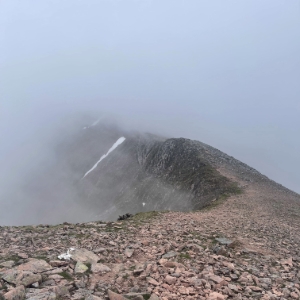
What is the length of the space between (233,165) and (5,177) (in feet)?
528

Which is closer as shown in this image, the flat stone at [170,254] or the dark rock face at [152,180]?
the flat stone at [170,254]

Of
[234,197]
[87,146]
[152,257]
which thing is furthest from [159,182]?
[87,146]

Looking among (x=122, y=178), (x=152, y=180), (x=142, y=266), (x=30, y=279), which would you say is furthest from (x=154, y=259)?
(x=122, y=178)

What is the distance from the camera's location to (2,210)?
5177 inches

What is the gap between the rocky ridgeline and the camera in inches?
259

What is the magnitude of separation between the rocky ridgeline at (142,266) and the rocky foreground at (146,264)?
0.08ft

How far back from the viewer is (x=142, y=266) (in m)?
8.34

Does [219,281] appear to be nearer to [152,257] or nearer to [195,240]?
[152,257]

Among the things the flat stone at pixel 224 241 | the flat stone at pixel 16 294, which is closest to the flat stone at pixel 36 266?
the flat stone at pixel 16 294

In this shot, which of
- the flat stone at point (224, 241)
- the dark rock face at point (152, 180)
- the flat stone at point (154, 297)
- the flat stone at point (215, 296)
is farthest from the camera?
the dark rock face at point (152, 180)

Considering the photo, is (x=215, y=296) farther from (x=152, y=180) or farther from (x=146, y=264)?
(x=152, y=180)

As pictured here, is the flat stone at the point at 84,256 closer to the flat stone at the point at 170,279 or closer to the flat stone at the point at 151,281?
the flat stone at the point at 151,281

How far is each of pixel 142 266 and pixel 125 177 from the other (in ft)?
286

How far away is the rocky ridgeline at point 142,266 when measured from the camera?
6578 millimetres
